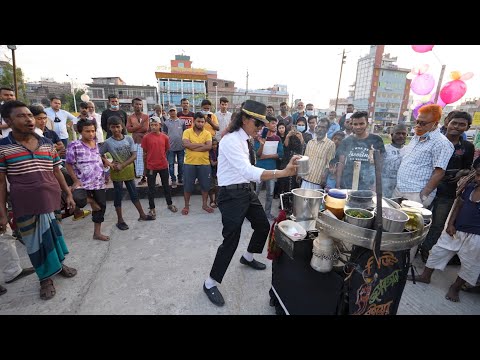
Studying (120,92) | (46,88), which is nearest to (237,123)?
(120,92)

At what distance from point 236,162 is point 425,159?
8.03 feet

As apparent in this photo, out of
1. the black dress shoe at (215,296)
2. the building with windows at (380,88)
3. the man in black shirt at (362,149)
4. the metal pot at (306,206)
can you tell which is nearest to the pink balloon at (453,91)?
the man in black shirt at (362,149)

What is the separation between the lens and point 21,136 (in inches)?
94.7

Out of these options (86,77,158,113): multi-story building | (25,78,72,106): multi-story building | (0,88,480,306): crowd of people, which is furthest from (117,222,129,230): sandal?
(25,78,72,106): multi-story building

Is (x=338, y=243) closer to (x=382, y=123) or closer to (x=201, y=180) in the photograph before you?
(x=201, y=180)

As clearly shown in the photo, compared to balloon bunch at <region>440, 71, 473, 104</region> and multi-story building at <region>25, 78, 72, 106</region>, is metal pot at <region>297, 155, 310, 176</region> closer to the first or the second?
balloon bunch at <region>440, 71, 473, 104</region>

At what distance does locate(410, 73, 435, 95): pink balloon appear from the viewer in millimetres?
5535

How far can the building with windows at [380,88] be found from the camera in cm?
4832

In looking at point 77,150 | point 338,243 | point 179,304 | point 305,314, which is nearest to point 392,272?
point 338,243

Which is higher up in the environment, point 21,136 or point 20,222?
point 21,136

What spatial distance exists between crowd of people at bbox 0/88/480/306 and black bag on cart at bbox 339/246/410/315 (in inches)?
35.4

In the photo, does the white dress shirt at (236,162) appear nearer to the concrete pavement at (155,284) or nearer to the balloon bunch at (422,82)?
the concrete pavement at (155,284)

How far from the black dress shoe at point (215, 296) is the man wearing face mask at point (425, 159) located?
108 inches

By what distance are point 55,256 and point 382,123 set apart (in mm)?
60063
